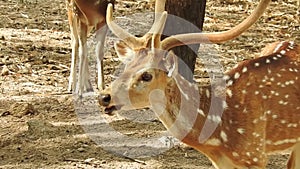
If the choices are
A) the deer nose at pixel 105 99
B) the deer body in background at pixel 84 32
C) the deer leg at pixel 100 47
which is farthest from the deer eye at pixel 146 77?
the deer leg at pixel 100 47

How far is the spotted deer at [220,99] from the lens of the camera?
496 centimetres

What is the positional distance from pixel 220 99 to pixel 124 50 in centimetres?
76

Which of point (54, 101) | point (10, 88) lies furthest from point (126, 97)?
point (10, 88)

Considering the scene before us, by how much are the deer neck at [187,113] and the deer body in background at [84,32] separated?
3.24m

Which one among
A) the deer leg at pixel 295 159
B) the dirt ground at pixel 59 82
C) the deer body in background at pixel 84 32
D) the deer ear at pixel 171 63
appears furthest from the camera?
the deer body in background at pixel 84 32

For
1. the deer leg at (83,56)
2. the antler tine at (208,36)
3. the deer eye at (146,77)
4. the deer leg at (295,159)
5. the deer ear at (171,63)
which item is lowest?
the deer leg at (295,159)

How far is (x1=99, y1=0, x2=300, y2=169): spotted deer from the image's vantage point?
4965 millimetres

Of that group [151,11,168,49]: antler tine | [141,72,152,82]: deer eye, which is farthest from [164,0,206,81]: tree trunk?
[141,72,152,82]: deer eye

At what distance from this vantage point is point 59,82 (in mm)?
8969

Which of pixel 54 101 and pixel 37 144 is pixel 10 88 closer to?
pixel 54 101

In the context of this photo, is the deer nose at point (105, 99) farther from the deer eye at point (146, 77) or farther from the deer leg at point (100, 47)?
the deer leg at point (100, 47)

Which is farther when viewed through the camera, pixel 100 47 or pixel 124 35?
pixel 100 47

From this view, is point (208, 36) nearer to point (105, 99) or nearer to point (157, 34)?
point (157, 34)

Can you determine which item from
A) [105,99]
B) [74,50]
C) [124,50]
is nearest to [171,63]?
[124,50]
